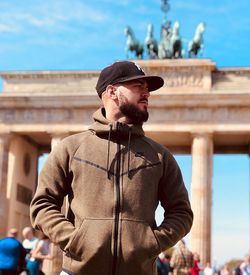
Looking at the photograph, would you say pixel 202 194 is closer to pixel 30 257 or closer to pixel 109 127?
pixel 30 257

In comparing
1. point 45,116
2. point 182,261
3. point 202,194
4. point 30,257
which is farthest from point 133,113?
point 45,116

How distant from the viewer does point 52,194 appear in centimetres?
413

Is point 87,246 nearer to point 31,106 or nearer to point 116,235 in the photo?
point 116,235

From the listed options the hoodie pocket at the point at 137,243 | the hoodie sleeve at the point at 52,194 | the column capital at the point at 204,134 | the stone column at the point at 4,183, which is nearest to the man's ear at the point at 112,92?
the hoodie sleeve at the point at 52,194

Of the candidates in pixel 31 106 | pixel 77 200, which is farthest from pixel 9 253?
pixel 31 106

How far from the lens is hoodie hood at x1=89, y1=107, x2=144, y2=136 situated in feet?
13.6

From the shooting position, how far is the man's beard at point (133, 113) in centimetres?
426

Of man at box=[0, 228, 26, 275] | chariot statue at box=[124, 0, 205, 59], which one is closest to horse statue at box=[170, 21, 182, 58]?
chariot statue at box=[124, 0, 205, 59]

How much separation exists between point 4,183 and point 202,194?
12.5 metres

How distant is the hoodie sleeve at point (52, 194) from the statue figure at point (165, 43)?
42.6 meters

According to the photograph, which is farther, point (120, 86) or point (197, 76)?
point (197, 76)

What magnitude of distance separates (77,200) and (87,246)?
1.12ft

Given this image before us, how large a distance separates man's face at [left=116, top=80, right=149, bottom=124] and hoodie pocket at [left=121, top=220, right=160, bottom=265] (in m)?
0.70

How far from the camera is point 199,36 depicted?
4731cm
